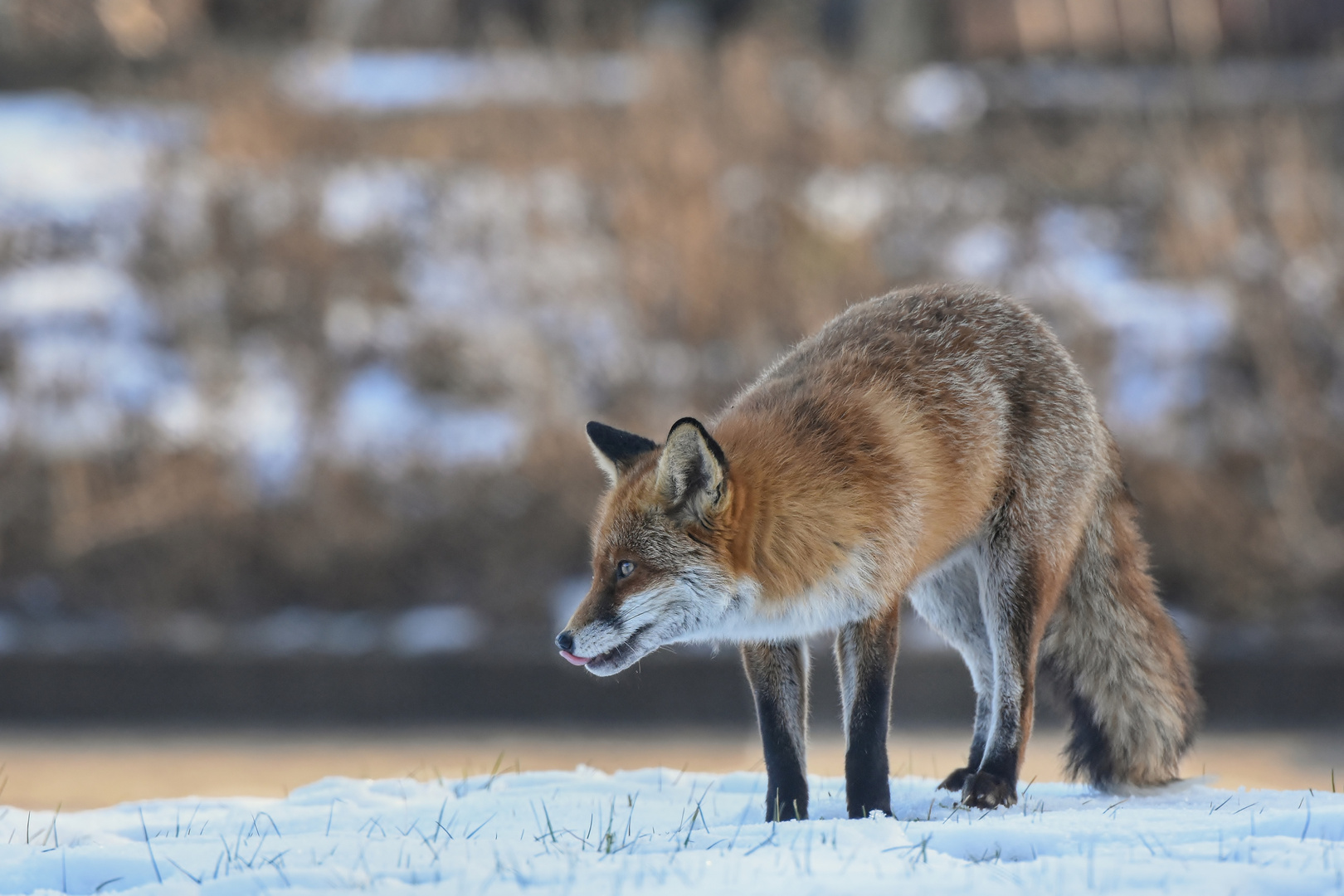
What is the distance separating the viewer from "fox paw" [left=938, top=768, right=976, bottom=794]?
494cm

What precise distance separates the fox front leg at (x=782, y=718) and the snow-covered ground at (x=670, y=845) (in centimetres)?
16

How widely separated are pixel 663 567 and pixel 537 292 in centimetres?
945

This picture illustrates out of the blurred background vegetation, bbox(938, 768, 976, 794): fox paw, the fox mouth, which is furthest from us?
the blurred background vegetation

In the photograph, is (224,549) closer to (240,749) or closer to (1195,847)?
(240,749)

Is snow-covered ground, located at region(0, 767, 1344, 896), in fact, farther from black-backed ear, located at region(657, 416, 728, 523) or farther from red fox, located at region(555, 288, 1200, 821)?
black-backed ear, located at region(657, 416, 728, 523)

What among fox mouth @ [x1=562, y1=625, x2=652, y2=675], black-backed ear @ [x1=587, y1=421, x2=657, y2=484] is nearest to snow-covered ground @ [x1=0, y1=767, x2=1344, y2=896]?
fox mouth @ [x1=562, y1=625, x2=652, y2=675]

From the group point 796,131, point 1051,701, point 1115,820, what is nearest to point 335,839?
point 1115,820

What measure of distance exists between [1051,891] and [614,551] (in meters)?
1.75

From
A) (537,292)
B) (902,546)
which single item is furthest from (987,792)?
(537,292)

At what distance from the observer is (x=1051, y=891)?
10.1 feet

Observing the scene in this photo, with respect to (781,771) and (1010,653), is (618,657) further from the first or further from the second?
(1010,653)

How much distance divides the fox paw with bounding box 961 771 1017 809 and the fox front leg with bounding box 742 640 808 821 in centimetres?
56

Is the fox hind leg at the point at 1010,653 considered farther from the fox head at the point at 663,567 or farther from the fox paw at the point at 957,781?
the fox head at the point at 663,567

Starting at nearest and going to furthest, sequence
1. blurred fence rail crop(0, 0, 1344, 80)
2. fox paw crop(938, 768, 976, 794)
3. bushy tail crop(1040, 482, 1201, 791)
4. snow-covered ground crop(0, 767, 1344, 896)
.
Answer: snow-covered ground crop(0, 767, 1344, 896)
bushy tail crop(1040, 482, 1201, 791)
fox paw crop(938, 768, 976, 794)
blurred fence rail crop(0, 0, 1344, 80)
